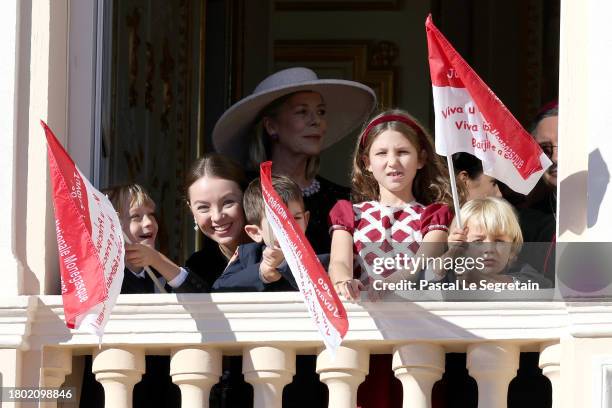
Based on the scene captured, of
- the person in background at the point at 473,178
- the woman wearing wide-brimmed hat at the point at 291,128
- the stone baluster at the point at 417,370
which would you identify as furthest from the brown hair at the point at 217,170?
the stone baluster at the point at 417,370

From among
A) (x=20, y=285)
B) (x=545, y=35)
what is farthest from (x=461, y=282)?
(x=545, y=35)

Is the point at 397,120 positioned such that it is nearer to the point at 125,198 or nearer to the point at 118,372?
the point at 125,198

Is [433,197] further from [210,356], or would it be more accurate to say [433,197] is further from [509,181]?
[210,356]

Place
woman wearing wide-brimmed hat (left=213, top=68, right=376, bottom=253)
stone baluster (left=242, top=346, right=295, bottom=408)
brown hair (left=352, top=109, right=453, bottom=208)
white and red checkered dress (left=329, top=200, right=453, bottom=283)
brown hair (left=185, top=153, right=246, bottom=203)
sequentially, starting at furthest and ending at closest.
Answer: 1. woman wearing wide-brimmed hat (left=213, top=68, right=376, bottom=253)
2. brown hair (left=185, top=153, right=246, bottom=203)
3. brown hair (left=352, top=109, right=453, bottom=208)
4. white and red checkered dress (left=329, top=200, right=453, bottom=283)
5. stone baluster (left=242, top=346, right=295, bottom=408)

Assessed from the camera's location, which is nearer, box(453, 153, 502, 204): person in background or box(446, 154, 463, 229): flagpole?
box(446, 154, 463, 229): flagpole

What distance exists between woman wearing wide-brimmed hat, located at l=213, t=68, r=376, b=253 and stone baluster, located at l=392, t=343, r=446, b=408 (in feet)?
3.04

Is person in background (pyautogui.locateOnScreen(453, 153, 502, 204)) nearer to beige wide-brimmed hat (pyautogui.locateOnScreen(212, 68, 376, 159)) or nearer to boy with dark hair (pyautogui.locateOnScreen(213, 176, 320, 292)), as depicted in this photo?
beige wide-brimmed hat (pyautogui.locateOnScreen(212, 68, 376, 159))

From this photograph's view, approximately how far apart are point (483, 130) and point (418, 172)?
0.37 m

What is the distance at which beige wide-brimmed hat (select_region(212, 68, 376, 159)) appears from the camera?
8.88m

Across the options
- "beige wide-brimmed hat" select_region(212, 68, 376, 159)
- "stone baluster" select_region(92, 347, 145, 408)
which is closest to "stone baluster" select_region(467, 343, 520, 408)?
"stone baluster" select_region(92, 347, 145, 408)

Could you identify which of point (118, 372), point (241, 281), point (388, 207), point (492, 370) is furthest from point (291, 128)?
point (492, 370)

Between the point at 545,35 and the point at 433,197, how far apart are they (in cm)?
359

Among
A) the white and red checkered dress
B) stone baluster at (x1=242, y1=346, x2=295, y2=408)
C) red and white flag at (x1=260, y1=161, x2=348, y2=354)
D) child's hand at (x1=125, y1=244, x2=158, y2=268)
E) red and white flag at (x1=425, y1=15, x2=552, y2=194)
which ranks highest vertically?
red and white flag at (x1=425, y1=15, x2=552, y2=194)

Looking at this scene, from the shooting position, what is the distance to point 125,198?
8.34 m
